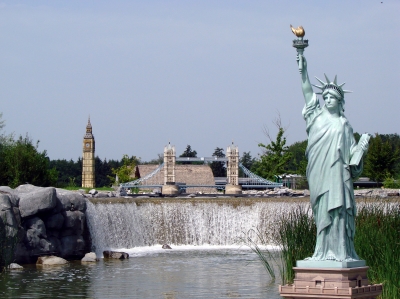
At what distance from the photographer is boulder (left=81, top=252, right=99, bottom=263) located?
72.5 ft

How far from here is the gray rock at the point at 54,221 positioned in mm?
21797

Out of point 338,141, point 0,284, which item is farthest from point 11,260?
point 338,141

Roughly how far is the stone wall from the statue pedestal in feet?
38.6

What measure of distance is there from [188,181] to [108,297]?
48983 millimetres

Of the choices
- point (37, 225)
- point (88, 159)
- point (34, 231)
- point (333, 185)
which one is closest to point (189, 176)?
point (88, 159)

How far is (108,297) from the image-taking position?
14.7 meters

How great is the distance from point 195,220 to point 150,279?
396 inches

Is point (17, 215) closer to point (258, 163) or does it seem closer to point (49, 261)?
point (49, 261)

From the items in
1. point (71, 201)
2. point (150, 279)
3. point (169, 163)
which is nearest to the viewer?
point (150, 279)

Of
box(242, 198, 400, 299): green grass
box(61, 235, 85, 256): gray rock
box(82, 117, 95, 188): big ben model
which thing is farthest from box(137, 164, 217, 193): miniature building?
box(242, 198, 400, 299): green grass

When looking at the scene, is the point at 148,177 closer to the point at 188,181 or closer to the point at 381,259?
the point at 188,181

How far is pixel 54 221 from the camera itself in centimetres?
2186

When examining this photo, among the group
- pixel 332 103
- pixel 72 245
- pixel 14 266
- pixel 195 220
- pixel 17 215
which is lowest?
pixel 14 266

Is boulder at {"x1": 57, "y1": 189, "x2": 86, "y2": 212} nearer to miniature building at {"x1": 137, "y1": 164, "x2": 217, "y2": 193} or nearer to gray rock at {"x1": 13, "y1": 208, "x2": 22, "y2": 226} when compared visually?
gray rock at {"x1": 13, "y1": 208, "x2": 22, "y2": 226}
